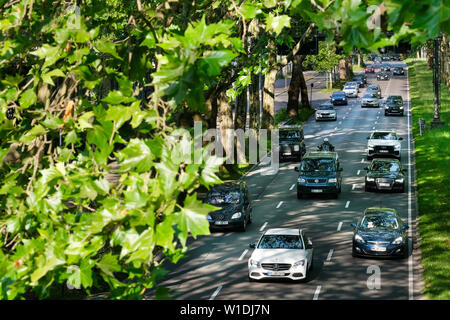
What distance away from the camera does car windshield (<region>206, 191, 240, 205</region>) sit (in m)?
30.1

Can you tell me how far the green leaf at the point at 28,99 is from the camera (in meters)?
7.38

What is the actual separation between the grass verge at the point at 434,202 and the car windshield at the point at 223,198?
734cm

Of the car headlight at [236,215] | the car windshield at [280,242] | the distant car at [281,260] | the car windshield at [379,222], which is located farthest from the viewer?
the car headlight at [236,215]

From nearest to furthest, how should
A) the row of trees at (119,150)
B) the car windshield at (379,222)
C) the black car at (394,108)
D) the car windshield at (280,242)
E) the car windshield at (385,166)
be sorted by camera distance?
the row of trees at (119,150) → the car windshield at (280,242) → the car windshield at (379,222) → the car windshield at (385,166) → the black car at (394,108)

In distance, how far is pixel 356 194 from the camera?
3669cm

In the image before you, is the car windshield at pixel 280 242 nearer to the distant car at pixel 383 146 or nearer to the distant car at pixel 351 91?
the distant car at pixel 383 146

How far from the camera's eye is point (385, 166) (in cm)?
3762

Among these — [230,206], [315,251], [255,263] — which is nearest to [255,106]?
[230,206]

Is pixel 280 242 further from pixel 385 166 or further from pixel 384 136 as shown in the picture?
pixel 384 136

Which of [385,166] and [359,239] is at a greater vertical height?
[385,166]

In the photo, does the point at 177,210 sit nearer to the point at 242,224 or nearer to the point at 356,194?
the point at 242,224

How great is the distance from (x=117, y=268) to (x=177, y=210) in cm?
75

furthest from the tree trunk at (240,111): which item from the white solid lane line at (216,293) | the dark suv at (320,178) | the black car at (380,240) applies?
the white solid lane line at (216,293)

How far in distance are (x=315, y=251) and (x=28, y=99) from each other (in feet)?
65.6
